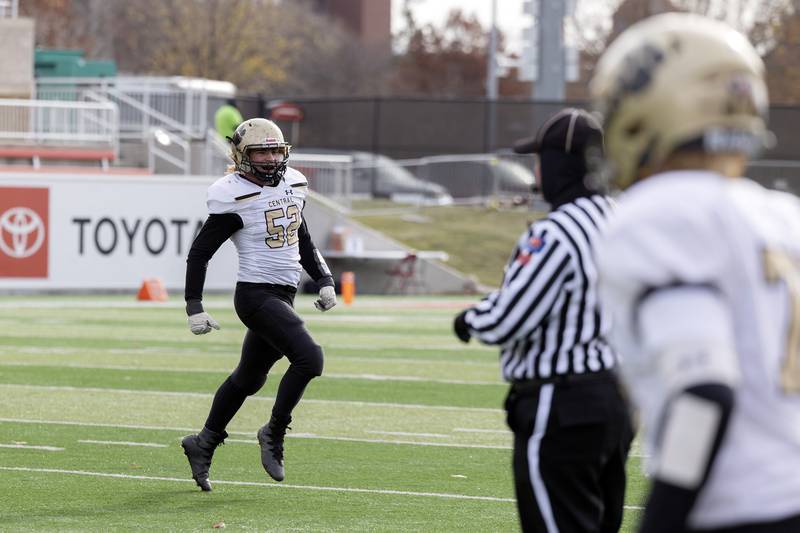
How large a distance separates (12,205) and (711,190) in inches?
932

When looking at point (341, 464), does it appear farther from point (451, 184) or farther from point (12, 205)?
point (451, 184)

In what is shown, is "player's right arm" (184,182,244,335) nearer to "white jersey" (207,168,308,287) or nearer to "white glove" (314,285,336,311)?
"white jersey" (207,168,308,287)

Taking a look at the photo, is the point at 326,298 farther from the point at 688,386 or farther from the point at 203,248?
the point at 688,386

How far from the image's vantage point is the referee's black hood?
179 inches

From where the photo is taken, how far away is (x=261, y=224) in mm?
8258

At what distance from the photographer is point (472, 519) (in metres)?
7.32

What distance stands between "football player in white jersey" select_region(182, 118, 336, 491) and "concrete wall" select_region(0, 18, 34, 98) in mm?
25534

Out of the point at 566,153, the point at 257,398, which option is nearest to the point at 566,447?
the point at 566,153

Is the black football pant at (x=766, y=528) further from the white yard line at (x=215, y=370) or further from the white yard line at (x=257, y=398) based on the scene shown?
the white yard line at (x=215, y=370)

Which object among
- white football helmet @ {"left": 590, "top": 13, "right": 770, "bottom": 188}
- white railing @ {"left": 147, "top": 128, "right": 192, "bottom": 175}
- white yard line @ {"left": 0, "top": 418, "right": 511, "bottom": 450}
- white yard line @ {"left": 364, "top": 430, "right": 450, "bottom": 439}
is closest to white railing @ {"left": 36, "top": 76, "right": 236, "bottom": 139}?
white railing @ {"left": 147, "top": 128, "right": 192, "bottom": 175}

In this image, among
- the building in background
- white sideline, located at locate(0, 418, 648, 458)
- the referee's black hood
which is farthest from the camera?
the building in background

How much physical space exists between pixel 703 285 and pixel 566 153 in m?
2.09

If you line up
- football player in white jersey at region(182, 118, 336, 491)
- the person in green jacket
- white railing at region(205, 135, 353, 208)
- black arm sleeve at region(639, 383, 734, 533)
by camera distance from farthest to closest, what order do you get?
the person in green jacket < white railing at region(205, 135, 353, 208) < football player in white jersey at region(182, 118, 336, 491) < black arm sleeve at region(639, 383, 734, 533)

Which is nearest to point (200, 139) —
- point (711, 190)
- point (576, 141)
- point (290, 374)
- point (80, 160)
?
point (80, 160)
